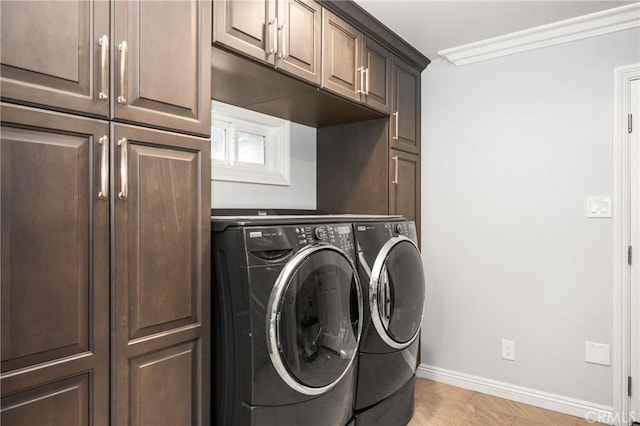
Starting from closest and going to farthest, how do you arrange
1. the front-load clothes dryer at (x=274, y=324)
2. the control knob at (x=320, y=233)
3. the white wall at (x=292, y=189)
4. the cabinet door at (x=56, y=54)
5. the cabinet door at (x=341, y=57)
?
the cabinet door at (x=56, y=54), the front-load clothes dryer at (x=274, y=324), the control knob at (x=320, y=233), the cabinet door at (x=341, y=57), the white wall at (x=292, y=189)

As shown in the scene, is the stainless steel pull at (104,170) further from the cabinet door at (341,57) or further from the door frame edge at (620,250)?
the door frame edge at (620,250)

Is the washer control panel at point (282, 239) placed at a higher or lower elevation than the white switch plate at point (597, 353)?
higher

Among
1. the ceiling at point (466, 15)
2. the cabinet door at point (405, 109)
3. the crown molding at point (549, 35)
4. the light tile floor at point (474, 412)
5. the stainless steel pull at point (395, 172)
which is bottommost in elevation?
the light tile floor at point (474, 412)

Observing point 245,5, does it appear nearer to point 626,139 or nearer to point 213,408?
point 213,408

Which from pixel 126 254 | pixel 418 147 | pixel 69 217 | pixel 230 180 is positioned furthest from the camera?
pixel 418 147

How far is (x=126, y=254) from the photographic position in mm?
1244

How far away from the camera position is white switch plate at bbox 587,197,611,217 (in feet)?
7.80

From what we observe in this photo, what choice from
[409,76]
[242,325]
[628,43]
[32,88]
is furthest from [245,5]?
[628,43]

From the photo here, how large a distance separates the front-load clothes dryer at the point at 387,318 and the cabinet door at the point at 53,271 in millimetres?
1121

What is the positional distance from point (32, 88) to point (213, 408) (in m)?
1.21

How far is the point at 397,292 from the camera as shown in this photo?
6.86 ft

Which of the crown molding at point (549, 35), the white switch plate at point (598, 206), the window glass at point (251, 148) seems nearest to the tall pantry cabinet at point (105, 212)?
the window glass at point (251, 148)

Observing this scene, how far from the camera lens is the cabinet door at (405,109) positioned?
2.70m

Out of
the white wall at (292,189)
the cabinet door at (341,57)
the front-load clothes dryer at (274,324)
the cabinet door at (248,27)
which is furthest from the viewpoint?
the white wall at (292,189)
